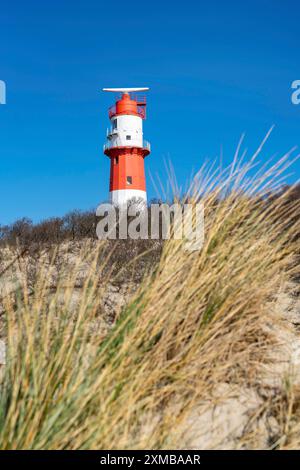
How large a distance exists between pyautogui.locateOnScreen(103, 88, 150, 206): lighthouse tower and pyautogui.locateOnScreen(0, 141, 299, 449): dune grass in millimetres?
20831

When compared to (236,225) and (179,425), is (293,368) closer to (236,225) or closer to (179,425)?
(179,425)

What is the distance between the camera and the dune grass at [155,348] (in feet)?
5.93

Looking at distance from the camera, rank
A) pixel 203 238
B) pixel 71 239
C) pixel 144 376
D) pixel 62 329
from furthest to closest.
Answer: pixel 71 239 → pixel 203 238 → pixel 62 329 → pixel 144 376

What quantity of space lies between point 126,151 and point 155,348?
22.7 metres

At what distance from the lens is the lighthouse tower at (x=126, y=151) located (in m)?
24.0

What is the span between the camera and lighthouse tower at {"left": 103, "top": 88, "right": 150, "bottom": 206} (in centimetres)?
2405

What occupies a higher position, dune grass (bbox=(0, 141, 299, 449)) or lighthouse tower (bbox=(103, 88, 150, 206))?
lighthouse tower (bbox=(103, 88, 150, 206))

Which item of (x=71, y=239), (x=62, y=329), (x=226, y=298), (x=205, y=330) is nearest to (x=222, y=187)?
(x=226, y=298)

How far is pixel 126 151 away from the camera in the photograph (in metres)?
24.5

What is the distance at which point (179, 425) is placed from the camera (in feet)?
6.52

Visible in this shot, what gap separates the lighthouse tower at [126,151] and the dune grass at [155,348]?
20831 millimetres

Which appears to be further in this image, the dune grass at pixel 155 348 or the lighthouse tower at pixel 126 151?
the lighthouse tower at pixel 126 151

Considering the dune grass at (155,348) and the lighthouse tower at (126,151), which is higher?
the lighthouse tower at (126,151)
